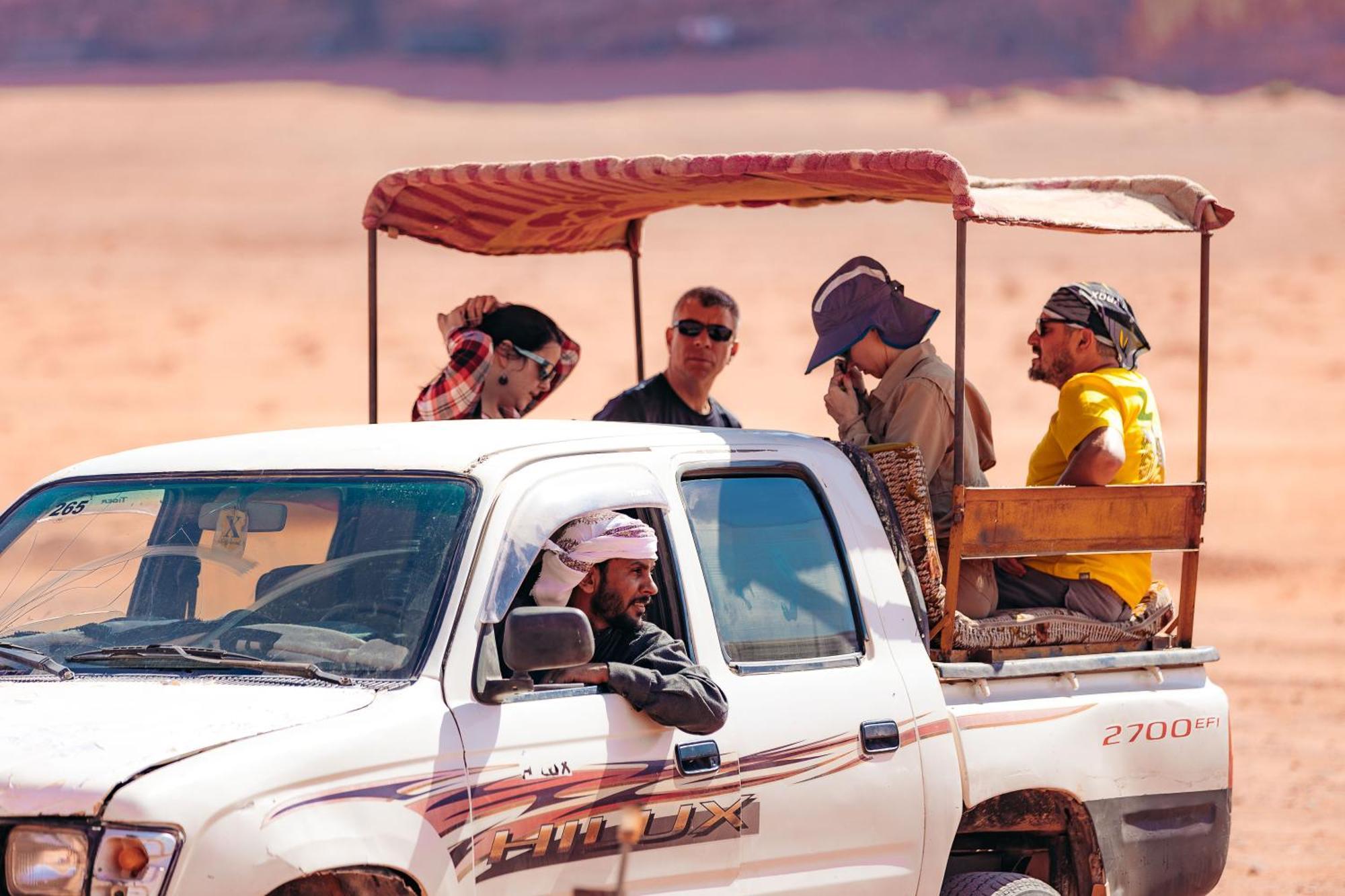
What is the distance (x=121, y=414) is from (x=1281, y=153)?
36.3m

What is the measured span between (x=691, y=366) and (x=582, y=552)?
11.5ft

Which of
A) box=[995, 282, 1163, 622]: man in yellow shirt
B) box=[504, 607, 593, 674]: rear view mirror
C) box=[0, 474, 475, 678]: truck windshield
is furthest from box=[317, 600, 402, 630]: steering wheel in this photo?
box=[995, 282, 1163, 622]: man in yellow shirt

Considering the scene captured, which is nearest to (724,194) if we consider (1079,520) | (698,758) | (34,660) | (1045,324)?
(1045,324)

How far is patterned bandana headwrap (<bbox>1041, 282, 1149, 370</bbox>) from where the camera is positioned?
20.6 feet

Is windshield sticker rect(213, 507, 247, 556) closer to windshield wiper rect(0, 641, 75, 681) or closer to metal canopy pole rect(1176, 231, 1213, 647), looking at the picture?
windshield wiper rect(0, 641, 75, 681)

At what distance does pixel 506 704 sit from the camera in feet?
14.1

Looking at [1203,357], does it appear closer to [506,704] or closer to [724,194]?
[724,194]

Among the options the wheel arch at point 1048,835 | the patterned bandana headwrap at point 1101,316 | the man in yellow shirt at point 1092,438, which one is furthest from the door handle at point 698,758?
the patterned bandana headwrap at point 1101,316

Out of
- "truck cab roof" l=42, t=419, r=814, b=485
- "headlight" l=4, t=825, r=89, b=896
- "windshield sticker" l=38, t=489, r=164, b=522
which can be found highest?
"truck cab roof" l=42, t=419, r=814, b=485

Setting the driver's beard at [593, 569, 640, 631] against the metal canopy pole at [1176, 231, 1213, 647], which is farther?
the metal canopy pole at [1176, 231, 1213, 647]

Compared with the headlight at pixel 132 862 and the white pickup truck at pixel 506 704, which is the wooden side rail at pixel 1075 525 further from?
the headlight at pixel 132 862

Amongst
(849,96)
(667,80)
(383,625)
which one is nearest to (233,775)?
(383,625)

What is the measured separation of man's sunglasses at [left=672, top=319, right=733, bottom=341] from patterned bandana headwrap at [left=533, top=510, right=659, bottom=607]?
342 cm

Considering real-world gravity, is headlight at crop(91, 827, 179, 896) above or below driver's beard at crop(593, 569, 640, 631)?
below
